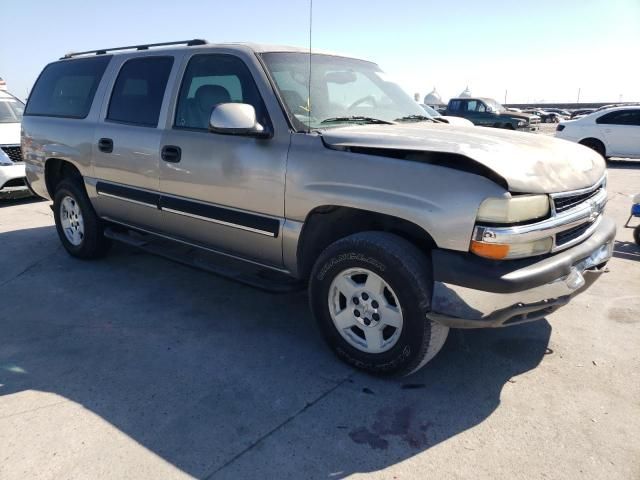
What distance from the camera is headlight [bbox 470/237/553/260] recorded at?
2.34 metres

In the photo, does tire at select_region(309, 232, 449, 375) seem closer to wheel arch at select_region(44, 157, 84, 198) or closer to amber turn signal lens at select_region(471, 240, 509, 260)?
amber turn signal lens at select_region(471, 240, 509, 260)

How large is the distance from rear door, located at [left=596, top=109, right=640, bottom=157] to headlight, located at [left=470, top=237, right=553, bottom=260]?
12503 millimetres

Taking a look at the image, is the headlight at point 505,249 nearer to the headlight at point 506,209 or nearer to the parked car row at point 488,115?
the headlight at point 506,209

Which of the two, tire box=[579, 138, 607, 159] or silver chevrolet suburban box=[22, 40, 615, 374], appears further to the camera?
tire box=[579, 138, 607, 159]

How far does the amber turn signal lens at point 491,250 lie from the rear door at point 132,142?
8.35ft

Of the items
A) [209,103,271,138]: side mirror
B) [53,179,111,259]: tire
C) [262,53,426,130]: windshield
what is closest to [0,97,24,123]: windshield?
[53,179,111,259]: tire

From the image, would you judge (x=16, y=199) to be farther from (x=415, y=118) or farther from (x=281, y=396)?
(x=281, y=396)

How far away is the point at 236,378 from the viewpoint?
9.48 ft

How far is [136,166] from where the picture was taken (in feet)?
13.1

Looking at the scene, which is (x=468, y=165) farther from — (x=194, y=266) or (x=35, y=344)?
(x=35, y=344)

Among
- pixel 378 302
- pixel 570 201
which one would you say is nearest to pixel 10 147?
pixel 378 302

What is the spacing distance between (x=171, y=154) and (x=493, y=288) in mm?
2512

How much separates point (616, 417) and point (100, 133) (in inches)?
170

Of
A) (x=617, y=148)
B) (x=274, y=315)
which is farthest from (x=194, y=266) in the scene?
(x=617, y=148)
